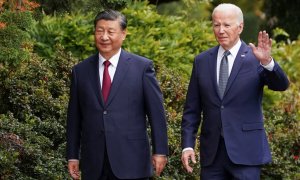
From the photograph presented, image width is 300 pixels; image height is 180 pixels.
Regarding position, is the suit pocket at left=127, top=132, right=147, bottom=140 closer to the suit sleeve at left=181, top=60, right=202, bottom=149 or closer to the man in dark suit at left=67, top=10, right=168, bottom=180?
the man in dark suit at left=67, top=10, right=168, bottom=180

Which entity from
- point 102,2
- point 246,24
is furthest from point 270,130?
point 246,24

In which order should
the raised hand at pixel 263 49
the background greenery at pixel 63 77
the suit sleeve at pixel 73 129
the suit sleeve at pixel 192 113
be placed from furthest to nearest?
the background greenery at pixel 63 77 → the suit sleeve at pixel 192 113 → the suit sleeve at pixel 73 129 → the raised hand at pixel 263 49

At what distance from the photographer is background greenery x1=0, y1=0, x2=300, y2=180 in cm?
798

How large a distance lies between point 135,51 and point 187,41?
3.73 feet

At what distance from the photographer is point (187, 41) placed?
12.5m

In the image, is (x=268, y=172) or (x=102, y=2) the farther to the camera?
(x=268, y=172)

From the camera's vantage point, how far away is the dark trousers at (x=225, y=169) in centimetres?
708

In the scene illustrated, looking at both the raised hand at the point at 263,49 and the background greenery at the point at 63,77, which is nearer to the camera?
the raised hand at the point at 263,49

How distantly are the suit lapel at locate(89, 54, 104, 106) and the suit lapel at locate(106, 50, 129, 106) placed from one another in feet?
0.29

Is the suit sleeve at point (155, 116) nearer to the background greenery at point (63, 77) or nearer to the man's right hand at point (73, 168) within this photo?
the man's right hand at point (73, 168)

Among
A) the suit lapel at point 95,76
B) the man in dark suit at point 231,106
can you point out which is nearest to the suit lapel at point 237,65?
the man in dark suit at point 231,106

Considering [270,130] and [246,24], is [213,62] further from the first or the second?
[246,24]

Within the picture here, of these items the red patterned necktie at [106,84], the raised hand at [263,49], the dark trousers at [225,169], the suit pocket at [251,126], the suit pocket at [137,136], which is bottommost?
the dark trousers at [225,169]

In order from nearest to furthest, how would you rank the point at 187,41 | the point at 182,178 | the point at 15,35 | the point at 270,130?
the point at 15,35, the point at 182,178, the point at 270,130, the point at 187,41
